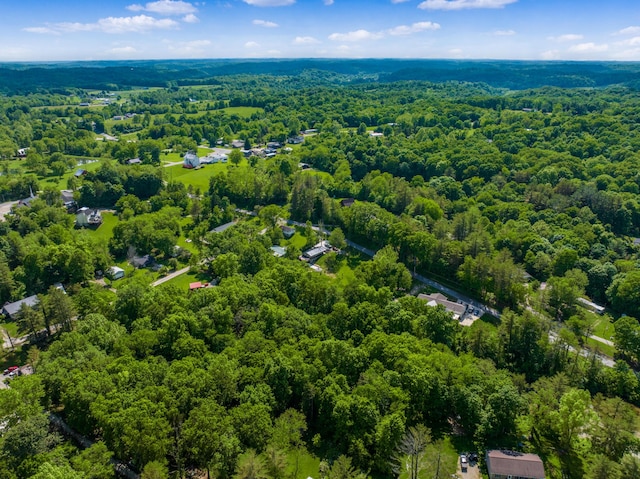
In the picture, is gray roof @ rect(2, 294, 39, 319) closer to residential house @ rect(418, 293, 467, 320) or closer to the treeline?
the treeline

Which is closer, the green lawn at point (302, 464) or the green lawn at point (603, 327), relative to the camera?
the green lawn at point (302, 464)

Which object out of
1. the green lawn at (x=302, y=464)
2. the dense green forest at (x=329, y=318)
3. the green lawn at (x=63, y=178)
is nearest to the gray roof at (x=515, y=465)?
the dense green forest at (x=329, y=318)

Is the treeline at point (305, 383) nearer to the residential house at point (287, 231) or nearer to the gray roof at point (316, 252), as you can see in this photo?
the gray roof at point (316, 252)

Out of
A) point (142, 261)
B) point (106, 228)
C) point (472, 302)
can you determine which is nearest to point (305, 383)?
point (472, 302)

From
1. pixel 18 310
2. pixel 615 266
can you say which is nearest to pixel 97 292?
pixel 18 310

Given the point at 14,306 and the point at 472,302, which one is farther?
the point at 472,302

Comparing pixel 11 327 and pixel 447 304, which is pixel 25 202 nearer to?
pixel 11 327
